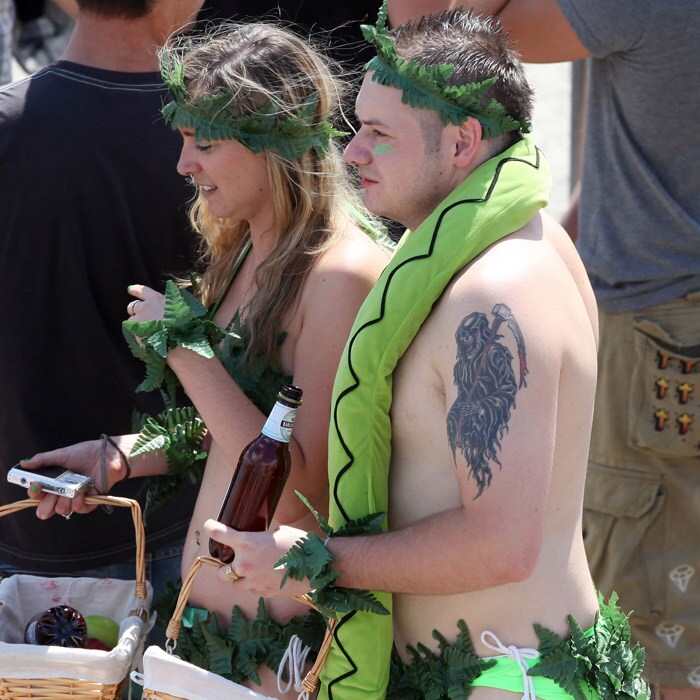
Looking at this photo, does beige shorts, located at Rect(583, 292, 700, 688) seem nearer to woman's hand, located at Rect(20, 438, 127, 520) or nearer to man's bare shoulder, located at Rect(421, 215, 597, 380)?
man's bare shoulder, located at Rect(421, 215, 597, 380)

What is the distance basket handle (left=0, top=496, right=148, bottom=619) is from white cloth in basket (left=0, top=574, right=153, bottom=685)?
3 centimetres

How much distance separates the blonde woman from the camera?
2504 millimetres

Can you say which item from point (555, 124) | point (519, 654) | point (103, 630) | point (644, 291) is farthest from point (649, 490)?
point (555, 124)

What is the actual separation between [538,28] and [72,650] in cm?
225

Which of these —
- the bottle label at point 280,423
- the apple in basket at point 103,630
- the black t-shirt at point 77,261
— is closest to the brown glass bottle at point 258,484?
the bottle label at point 280,423

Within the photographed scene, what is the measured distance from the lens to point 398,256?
2.26m

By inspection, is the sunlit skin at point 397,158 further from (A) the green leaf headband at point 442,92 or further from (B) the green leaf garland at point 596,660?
(B) the green leaf garland at point 596,660

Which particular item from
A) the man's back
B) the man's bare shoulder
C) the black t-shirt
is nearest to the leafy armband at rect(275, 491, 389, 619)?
the man's back

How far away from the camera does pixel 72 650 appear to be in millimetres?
2387

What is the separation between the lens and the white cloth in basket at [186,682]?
221 cm

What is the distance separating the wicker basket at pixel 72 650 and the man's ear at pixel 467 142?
1.09m

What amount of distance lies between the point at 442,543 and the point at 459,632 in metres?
0.27

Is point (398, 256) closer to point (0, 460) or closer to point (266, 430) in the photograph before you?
point (266, 430)

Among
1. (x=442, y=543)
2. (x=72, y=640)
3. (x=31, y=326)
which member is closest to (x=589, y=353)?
(x=442, y=543)
